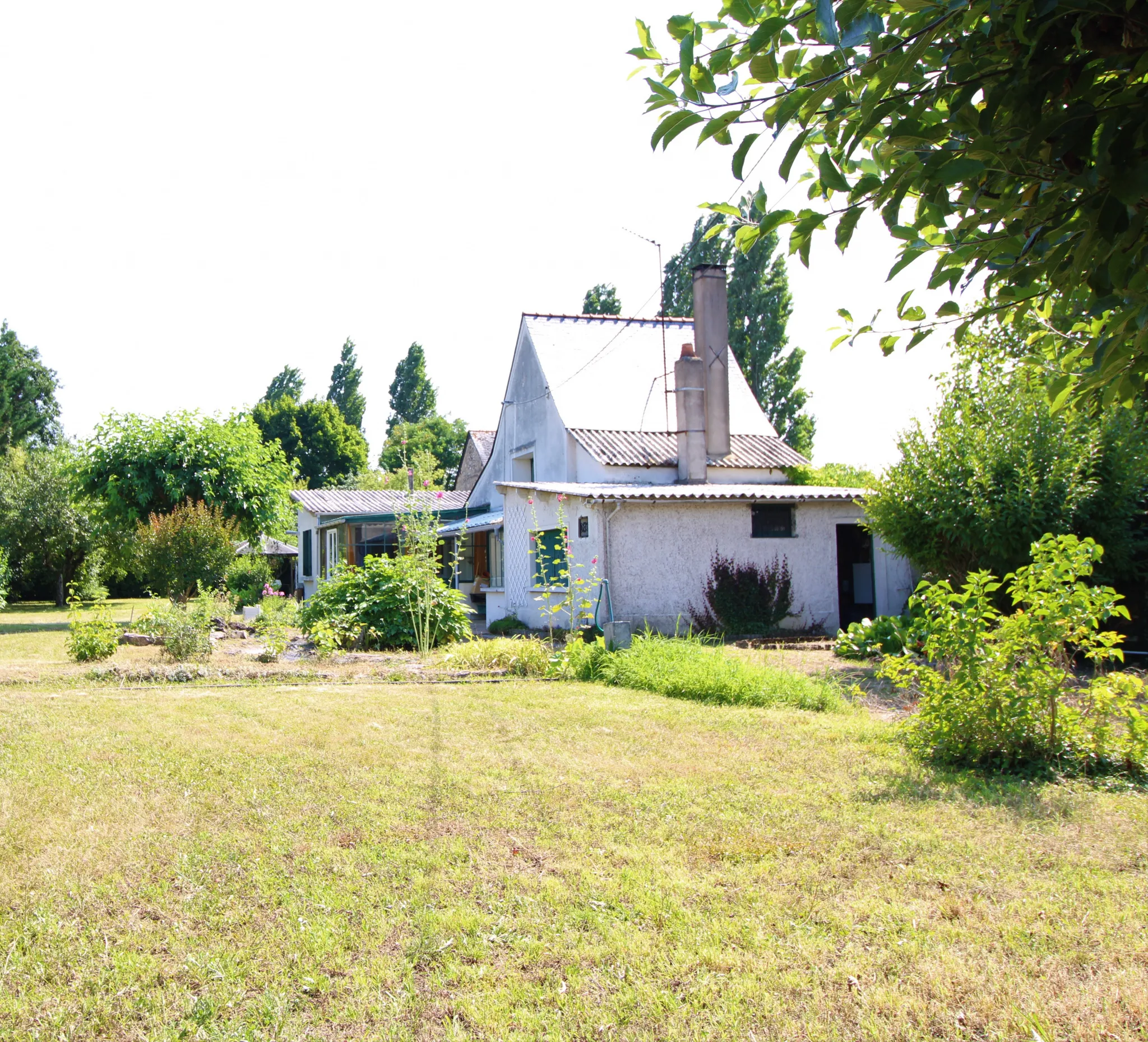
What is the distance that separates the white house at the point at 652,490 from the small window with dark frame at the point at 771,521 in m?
0.03

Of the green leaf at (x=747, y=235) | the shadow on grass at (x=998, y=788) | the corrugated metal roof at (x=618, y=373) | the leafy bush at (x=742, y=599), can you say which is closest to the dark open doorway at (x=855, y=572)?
the leafy bush at (x=742, y=599)

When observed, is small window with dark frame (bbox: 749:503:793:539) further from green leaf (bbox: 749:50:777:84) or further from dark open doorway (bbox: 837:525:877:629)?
green leaf (bbox: 749:50:777:84)

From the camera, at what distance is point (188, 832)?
5035 mm

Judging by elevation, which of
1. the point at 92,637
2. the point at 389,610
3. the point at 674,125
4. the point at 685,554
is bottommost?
the point at 92,637

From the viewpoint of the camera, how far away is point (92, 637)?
45.3 ft

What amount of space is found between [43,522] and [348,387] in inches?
1258

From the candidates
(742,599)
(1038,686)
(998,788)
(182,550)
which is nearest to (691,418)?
(742,599)

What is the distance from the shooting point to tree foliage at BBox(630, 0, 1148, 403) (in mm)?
2197

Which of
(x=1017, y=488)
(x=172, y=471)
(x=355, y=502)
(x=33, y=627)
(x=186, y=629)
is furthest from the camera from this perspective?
(x=355, y=502)

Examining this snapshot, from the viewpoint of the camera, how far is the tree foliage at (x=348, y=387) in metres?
67.2

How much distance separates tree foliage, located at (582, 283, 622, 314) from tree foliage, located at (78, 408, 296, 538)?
76.3 ft

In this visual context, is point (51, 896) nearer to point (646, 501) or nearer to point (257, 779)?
point (257, 779)

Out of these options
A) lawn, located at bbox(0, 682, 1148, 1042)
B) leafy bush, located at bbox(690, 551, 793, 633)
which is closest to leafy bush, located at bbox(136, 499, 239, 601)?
leafy bush, located at bbox(690, 551, 793, 633)

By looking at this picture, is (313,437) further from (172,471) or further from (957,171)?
(957,171)
